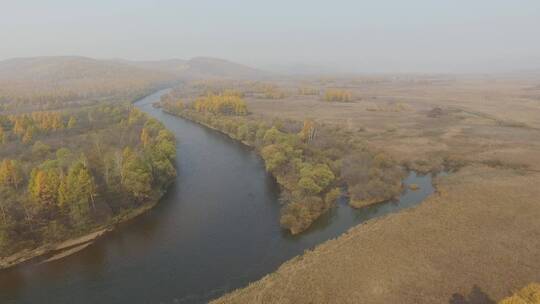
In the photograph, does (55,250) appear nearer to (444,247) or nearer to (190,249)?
(190,249)

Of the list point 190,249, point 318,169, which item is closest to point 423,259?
point 318,169

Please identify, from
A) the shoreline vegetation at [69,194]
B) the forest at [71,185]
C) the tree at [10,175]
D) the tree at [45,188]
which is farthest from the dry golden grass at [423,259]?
the tree at [10,175]

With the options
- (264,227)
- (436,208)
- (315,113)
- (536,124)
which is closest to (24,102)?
(315,113)

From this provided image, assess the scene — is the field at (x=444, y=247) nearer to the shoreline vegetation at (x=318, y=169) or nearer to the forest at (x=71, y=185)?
the shoreline vegetation at (x=318, y=169)

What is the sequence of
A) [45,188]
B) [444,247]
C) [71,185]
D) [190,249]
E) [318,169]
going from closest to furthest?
1. [444,247]
2. [190,249]
3. [45,188]
4. [71,185]
5. [318,169]

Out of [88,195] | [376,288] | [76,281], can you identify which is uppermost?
[88,195]

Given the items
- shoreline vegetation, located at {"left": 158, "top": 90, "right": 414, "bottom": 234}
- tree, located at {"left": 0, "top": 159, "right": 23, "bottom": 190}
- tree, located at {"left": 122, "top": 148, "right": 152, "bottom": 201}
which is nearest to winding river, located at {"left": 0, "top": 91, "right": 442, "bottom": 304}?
shoreline vegetation, located at {"left": 158, "top": 90, "right": 414, "bottom": 234}

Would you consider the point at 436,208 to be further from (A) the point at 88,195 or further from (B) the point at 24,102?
(B) the point at 24,102
